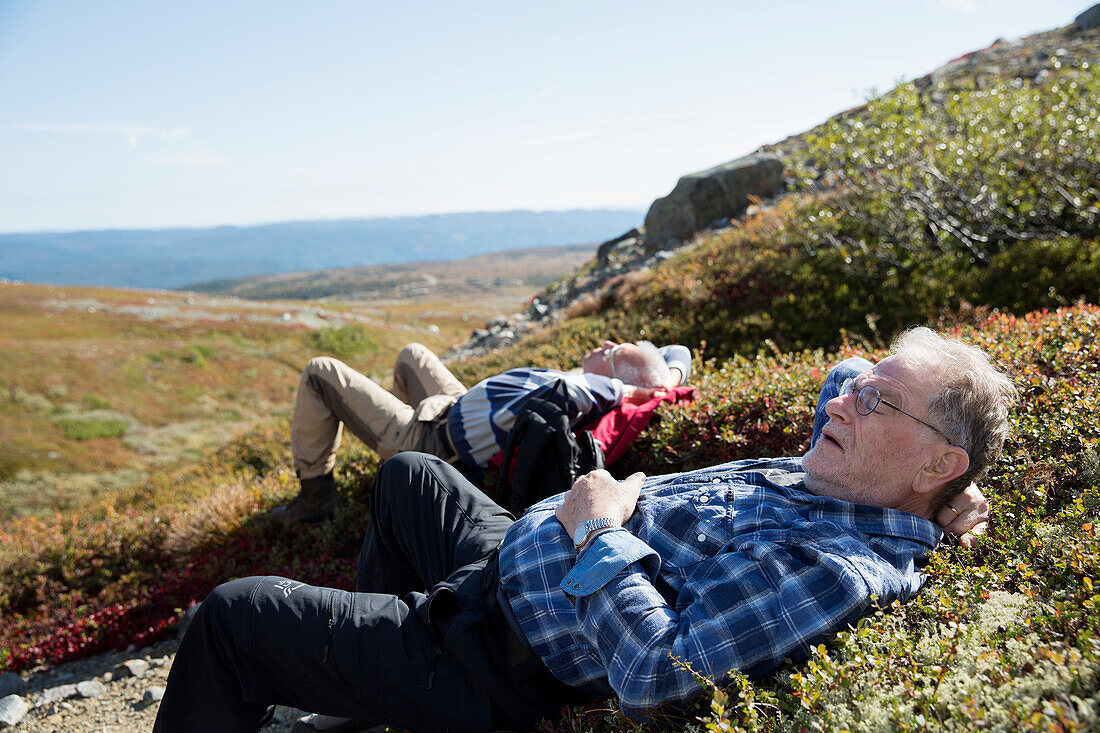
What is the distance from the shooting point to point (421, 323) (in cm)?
8581

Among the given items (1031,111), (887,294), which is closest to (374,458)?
(887,294)

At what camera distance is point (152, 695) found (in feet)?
15.4

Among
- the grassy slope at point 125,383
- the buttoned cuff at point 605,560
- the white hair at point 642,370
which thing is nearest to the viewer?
the buttoned cuff at point 605,560

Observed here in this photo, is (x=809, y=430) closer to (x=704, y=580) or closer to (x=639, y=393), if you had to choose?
(x=639, y=393)

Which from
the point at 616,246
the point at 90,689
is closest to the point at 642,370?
the point at 90,689

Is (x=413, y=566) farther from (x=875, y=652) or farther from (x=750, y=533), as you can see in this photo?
(x=875, y=652)

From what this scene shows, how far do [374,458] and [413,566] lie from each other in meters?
3.41

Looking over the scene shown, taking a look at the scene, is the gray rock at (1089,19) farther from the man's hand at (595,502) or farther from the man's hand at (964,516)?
the man's hand at (595,502)

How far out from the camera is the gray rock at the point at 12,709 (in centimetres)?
446

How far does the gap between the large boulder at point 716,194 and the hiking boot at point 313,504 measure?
665 inches

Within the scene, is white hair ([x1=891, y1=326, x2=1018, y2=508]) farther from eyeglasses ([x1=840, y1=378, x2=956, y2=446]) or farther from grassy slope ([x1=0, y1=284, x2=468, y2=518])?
grassy slope ([x1=0, y1=284, x2=468, y2=518])

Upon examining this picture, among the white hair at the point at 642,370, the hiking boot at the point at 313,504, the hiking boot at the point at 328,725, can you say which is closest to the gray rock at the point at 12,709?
the hiking boot at the point at 313,504

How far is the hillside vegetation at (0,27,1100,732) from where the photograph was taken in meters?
2.07

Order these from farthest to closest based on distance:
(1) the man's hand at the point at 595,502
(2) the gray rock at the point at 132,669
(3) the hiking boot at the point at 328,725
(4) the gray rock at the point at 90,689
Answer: (2) the gray rock at the point at 132,669, (4) the gray rock at the point at 90,689, (3) the hiking boot at the point at 328,725, (1) the man's hand at the point at 595,502
